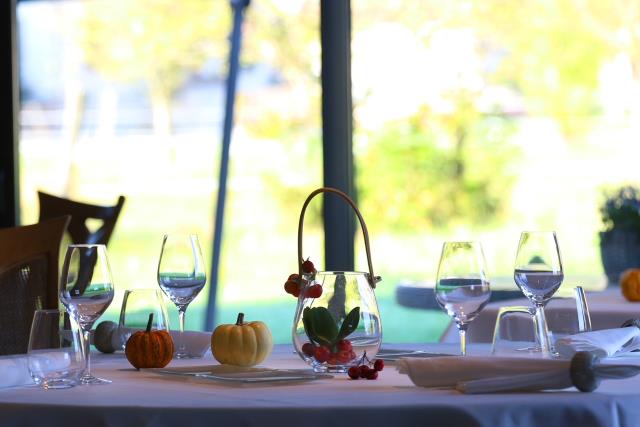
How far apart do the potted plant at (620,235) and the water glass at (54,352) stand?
8.05 ft

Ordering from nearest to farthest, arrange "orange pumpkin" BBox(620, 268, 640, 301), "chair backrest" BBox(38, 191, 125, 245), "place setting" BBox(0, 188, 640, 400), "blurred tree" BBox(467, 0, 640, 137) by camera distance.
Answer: "place setting" BBox(0, 188, 640, 400), "orange pumpkin" BBox(620, 268, 640, 301), "chair backrest" BBox(38, 191, 125, 245), "blurred tree" BBox(467, 0, 640, 137)

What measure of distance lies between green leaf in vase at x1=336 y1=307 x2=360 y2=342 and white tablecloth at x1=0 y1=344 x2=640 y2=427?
5.3 inches

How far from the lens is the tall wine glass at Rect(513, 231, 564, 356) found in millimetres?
1540

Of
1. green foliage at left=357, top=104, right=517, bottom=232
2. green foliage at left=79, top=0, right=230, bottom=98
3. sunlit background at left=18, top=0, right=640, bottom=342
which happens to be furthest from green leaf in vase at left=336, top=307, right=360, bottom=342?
green foliage at left=357, top=104, right=517, bottom=232

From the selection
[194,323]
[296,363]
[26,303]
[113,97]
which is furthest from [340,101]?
[194,323]

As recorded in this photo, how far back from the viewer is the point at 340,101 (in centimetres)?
408

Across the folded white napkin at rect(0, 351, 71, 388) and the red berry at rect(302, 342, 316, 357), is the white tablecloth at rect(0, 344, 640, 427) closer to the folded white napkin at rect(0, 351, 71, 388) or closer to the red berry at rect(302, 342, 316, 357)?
the folded white napkin at rect(0, 351, 71, 388)

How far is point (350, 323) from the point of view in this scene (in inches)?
53.6

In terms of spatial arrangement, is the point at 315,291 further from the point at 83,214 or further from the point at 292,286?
the point at 83,214

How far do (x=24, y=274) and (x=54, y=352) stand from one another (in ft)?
5.16

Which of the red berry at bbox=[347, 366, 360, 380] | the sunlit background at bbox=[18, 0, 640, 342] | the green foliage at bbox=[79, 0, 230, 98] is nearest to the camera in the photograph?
the red berry at bbox=[347, 366, 360, 380]

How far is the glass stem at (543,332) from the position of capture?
1.47 m

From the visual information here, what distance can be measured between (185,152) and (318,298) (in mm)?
7360

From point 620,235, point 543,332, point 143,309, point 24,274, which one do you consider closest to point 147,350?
point 143,309
